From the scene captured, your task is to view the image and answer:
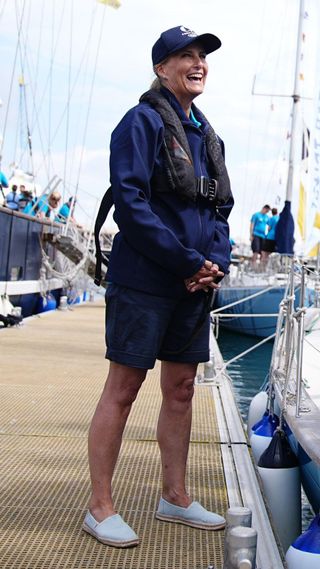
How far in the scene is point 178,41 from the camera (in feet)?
10.2

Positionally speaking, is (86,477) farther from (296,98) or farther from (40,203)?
(296,98)

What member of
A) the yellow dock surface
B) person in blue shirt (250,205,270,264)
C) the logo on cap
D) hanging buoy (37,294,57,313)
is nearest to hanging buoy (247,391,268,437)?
the yellow dock surface

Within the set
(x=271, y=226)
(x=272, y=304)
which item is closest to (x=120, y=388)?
(x=272, y=304)

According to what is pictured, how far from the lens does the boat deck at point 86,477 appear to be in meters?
3.03

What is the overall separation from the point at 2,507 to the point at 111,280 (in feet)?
3.92

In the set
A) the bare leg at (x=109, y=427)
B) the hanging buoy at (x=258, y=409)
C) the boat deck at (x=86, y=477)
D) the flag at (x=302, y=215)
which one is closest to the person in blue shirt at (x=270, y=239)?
the flag at (x=302, y=215)

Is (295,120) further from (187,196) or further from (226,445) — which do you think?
(187,196)

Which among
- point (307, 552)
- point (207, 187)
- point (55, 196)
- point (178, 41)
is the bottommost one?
point (307, 552)

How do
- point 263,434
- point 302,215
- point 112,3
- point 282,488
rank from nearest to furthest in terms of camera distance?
point 282,488 → point 263,434 → point 112,3 → point 302,215

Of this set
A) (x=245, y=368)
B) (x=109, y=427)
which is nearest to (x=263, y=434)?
(x=109, y=427)

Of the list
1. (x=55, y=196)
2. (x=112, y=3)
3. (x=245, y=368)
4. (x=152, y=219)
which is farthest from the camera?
(x=55, y=196)

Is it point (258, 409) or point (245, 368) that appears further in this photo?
point (245, 368)

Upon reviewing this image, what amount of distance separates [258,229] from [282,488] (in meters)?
16.3

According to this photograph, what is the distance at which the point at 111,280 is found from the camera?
3119 mm
